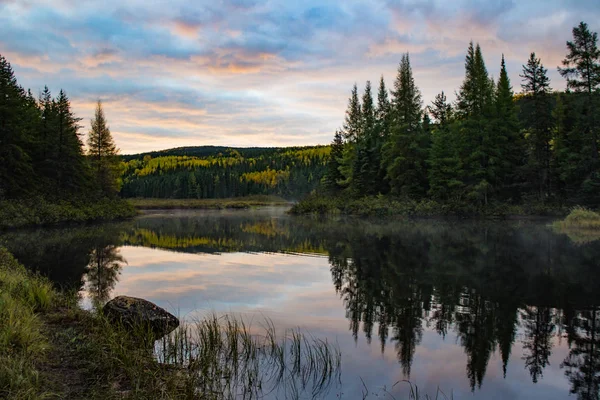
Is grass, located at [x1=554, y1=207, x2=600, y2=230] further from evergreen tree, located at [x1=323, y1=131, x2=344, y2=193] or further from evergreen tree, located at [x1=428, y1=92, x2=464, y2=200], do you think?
evergreen tree, located at [x1=323, y1=131, x2=344, y2=193]

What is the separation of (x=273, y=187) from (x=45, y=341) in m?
152

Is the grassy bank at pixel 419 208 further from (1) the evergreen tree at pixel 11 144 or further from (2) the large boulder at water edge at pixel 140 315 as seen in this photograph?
(2) the large boulder at water edge at pixel 140 315

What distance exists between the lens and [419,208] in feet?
145

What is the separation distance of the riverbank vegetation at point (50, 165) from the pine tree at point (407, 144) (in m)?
33.5

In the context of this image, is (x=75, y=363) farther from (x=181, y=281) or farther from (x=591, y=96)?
(x=591, y=96)

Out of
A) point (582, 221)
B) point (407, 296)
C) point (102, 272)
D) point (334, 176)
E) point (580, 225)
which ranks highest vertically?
point (334, 176)

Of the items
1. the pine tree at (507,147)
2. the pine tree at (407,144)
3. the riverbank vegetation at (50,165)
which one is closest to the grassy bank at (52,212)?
the riverbank vegetation at (50,165)

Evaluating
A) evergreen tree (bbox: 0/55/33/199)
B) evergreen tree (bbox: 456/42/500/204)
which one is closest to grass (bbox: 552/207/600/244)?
evergreen tree (bbox: 456/42/500/204)

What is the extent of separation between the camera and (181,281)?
45.3ft

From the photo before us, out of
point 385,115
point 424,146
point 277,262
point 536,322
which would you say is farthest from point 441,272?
point 385,115

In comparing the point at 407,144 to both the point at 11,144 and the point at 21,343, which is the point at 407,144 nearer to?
the point at 11,144

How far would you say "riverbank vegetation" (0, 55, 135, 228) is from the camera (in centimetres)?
3712

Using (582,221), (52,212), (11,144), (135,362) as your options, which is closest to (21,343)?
(135,362)

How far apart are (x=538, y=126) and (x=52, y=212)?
4635 cm
